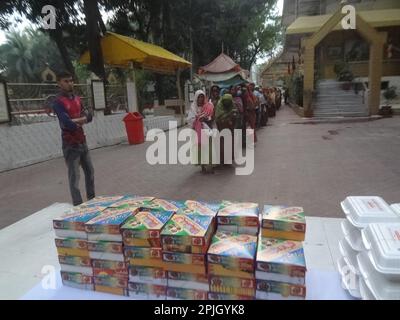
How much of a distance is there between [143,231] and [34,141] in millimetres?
7176

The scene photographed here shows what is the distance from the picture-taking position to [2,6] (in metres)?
12.5

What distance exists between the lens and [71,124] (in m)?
4.29

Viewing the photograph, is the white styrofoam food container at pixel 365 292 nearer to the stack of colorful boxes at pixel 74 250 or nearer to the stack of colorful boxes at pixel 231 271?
the stack of colorful boxes at pixel 231 271

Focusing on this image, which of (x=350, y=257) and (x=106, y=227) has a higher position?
(x=106, y=227)

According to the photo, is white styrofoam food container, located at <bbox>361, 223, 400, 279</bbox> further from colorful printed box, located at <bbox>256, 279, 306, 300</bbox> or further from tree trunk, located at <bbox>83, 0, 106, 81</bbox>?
tree trunk, located at <bbox>83, 0, 106, 81</bbox>

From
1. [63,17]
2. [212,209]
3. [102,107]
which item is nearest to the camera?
[212,209]

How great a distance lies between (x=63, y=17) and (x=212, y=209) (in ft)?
45.7

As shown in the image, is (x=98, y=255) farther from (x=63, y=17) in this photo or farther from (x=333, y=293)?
(x=63, y=17)

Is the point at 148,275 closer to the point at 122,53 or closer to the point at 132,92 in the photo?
the point at 122,53

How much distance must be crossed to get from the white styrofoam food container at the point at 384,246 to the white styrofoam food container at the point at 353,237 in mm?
165

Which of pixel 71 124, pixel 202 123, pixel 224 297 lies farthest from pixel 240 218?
pixel 202 123

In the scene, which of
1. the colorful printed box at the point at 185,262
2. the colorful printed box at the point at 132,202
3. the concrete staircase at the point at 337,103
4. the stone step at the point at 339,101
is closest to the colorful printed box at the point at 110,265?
the colorful printed box at the point at 185,262

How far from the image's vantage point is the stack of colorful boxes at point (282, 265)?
2084mm

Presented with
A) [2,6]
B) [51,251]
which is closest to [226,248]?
[51,251]
